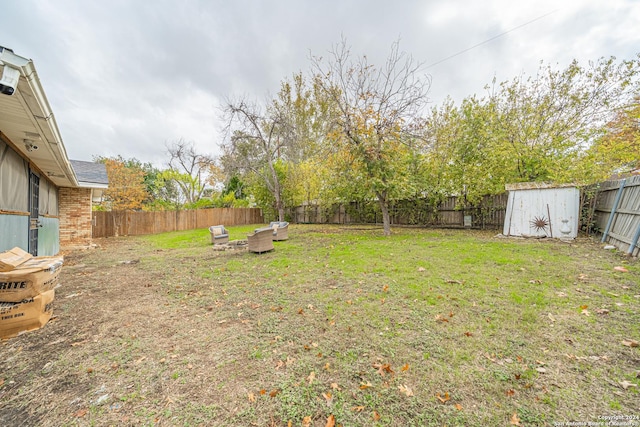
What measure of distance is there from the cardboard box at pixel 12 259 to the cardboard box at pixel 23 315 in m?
0.37

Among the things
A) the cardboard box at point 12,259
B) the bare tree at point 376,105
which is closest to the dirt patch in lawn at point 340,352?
the cardboard box at point 12,259

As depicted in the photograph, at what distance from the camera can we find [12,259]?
2.78m

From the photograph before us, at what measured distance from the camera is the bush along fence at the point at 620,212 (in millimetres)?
5027

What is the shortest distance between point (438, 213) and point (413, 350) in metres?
11.3

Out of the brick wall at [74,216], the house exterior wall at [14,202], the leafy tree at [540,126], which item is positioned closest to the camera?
the house exterior wall at [14,202]

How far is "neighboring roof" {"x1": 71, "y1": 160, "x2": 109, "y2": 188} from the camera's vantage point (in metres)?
8.94

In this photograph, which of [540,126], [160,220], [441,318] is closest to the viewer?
[441,318]

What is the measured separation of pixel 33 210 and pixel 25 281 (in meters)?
4.41

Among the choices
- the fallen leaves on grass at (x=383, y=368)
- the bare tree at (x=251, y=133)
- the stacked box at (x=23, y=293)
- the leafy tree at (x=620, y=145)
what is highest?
the bare tree at (x=251, y=133)

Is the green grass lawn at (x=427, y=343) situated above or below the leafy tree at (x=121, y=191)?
below

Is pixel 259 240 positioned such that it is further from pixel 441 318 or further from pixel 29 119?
pixel 441 318

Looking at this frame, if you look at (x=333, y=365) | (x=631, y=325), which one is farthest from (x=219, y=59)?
(x=631, y=325)

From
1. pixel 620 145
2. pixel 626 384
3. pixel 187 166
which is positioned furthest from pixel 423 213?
pixel 187 166

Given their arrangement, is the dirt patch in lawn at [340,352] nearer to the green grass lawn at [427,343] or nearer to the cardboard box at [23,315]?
the green grass lawn at [427,343]
